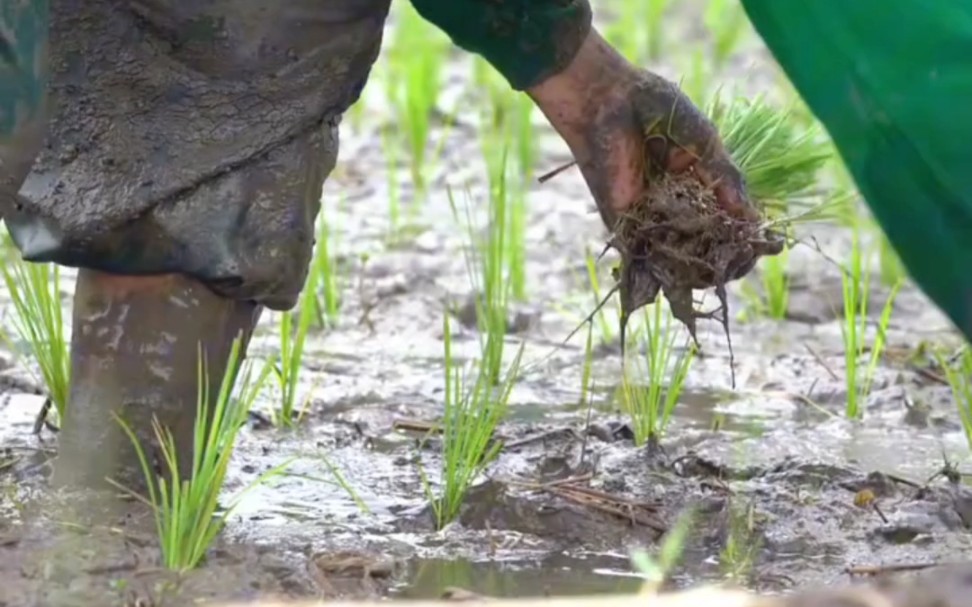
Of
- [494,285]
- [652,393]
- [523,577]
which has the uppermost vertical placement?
[494,285]

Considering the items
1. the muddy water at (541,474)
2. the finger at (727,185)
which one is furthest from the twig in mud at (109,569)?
the finger at (727,185)

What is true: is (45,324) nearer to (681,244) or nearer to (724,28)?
(681,244)

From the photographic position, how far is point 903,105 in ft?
6.42

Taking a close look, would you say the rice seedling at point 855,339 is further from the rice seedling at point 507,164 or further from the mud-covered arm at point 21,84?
the mud-covered arm at point 21,84

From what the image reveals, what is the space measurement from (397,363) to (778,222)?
3.38 feet

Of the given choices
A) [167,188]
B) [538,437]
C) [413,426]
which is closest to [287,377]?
[413,426]

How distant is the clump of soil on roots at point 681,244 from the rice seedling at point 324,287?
923 mm

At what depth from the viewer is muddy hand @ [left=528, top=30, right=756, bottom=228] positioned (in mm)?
2529

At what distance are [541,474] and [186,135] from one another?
0.70 m

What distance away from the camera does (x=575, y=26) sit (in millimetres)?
2486

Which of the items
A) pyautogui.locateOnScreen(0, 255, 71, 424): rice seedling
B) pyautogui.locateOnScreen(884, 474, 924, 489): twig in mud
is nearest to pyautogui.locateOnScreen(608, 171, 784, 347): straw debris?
pyautogui.locateOnScreen(884, 474, 924, 489): twig in mud

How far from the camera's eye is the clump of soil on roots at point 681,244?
8.30ft

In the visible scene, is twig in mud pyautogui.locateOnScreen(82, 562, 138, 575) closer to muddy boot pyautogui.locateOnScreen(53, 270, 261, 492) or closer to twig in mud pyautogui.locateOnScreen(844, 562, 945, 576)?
muddy boot pyautogui.locateOnScreen(53, 270, 261, 492)

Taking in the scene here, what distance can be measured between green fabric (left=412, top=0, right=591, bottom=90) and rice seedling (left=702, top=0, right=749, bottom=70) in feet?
10.9
